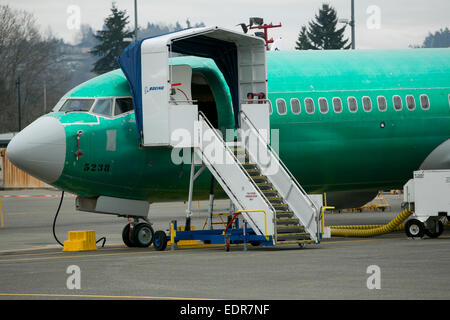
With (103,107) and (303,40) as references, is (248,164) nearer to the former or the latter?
(103,107)

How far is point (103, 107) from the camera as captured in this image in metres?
22.1

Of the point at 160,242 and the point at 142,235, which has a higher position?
the point at 142,235

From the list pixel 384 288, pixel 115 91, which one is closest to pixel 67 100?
pixel 115 91

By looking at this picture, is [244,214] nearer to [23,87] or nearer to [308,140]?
[308,140]

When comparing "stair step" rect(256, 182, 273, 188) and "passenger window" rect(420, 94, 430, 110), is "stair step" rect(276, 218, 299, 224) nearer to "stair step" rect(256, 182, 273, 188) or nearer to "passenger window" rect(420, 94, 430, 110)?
"stair step" rect(256, 182, 273, 188)

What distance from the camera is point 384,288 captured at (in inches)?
506

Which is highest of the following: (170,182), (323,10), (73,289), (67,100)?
(323,10)

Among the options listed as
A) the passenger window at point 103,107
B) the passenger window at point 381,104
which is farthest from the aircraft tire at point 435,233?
the passenger window at point 103,107

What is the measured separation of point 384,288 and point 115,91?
442 inches

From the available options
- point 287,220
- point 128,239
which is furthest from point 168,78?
point 128,239

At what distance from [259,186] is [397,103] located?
20.0 ft

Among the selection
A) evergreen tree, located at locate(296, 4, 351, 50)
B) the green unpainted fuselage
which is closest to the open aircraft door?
the green unpainted fuselage

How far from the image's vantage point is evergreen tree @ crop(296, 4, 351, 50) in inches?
4402

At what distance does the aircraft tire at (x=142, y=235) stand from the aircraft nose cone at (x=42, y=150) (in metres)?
2.34
